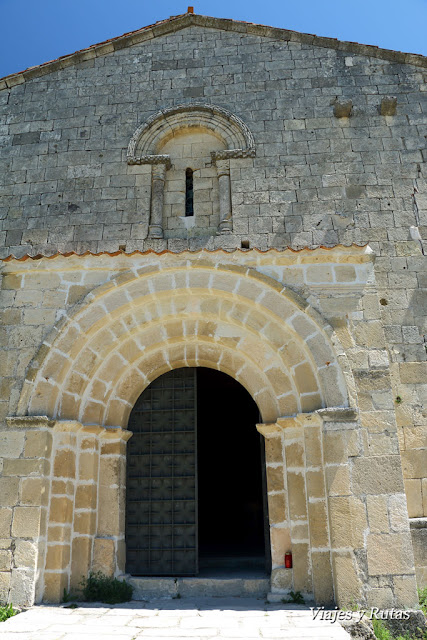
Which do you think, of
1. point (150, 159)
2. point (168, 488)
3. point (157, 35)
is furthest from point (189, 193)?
point (168, 488)

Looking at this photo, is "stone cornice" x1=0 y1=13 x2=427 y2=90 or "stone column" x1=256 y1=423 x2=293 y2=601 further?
"stone cornice" x1=0 y1=13 x2=427 y2=90

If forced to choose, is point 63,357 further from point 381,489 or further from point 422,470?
point 422,470

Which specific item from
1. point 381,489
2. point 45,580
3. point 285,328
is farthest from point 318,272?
point 45,580

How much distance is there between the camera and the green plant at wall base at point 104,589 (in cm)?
482

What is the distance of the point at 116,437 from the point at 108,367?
73 centimetres

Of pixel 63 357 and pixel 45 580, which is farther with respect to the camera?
pixel 63 357

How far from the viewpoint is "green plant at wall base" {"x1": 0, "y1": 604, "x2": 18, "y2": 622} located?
4238 mm

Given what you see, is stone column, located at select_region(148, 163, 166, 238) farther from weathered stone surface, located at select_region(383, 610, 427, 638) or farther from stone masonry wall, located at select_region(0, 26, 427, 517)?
weathered stone surface, located at select_region(383, 610, 427, 638)

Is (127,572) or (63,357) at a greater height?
(63,357)

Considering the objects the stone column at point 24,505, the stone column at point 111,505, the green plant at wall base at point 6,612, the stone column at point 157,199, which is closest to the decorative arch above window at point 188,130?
the stone column at point 157,199

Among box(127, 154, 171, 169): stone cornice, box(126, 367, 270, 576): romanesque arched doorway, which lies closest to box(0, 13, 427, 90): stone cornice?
box(127, 154, 171, 169): stone cornice

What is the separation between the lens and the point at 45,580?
4738 millimetres

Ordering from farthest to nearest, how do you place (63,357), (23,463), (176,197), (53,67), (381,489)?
(53,67)
(176,197)
(63,357)
(23,463)
(381,489)

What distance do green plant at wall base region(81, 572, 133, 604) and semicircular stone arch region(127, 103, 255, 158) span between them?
532 centimetres
